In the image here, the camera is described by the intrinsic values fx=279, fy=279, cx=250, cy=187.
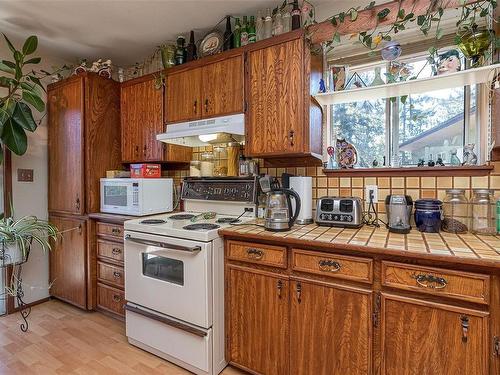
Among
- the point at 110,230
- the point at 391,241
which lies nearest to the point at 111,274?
the point at 110,230

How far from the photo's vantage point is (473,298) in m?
1.12

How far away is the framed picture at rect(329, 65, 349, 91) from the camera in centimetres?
189

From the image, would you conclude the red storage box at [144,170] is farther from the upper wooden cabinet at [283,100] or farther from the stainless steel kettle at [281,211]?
the stainless steel kettle at [281,211]

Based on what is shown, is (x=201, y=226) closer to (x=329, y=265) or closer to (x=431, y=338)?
(x=329, y=265)

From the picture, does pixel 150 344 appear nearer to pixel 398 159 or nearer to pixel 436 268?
pixel 436 268

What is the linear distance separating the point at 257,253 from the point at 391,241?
708mm

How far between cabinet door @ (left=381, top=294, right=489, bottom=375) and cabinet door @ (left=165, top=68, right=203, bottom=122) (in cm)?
185

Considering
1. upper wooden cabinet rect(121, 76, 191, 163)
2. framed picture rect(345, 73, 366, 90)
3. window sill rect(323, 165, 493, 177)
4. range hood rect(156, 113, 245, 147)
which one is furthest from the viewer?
upper wooden cabinet rect(121, 76, 191, 163)

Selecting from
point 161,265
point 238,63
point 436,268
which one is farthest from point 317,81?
point 161,265

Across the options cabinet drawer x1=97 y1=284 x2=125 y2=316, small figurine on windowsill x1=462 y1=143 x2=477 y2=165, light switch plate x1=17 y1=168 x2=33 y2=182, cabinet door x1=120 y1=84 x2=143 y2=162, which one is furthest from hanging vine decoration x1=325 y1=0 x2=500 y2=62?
light switch plate x1=17 y1=168 x2=33 y2=182

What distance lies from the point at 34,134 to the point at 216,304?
246 centimetres

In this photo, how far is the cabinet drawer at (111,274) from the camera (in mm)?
2348

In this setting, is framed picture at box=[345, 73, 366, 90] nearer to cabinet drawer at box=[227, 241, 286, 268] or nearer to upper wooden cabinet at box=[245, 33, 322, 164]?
upper wooden cabinet at box=[245, 33, 322, 164]

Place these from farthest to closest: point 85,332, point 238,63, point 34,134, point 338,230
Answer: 1. point 34,134
2. point 85,332
3. point 238,63
4. point 338,230
